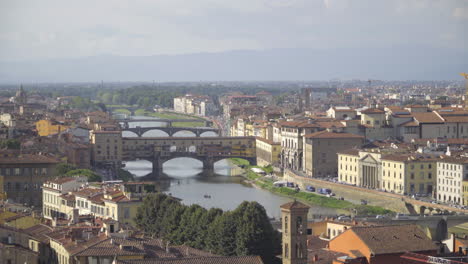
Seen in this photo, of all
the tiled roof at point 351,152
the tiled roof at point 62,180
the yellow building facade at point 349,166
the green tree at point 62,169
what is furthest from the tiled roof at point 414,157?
the tiled roof at point 62,180

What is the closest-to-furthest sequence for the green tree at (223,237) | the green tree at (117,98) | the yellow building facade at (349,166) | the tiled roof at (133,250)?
the tiled roof at (133,250), the green tree at (223,237), the yellow building facade at (349,166), the green tree at (117,98)

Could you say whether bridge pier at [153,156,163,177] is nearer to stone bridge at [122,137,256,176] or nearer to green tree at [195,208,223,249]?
stone bridge at [122,137,256,176]

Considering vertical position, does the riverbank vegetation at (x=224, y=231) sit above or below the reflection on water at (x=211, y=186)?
above

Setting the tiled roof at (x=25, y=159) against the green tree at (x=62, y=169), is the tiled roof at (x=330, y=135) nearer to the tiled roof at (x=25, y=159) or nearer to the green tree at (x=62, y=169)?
the green tree at (x=62, y=169)

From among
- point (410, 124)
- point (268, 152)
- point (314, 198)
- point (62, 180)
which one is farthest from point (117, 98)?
point (62, 180)

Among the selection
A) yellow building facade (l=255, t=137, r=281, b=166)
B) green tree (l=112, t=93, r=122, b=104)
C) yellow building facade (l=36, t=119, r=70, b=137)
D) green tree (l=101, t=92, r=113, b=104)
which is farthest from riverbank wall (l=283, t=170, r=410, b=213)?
green tree (l=101, t=92, r=113, b=104)

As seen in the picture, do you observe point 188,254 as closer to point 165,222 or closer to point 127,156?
point 165,222

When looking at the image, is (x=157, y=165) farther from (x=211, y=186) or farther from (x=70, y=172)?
(x=70, y=172)

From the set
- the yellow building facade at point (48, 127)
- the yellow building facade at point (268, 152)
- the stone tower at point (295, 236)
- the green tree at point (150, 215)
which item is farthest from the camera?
the yellow building facade at point (48, 127)

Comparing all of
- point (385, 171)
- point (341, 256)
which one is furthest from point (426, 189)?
point (341, 256)
